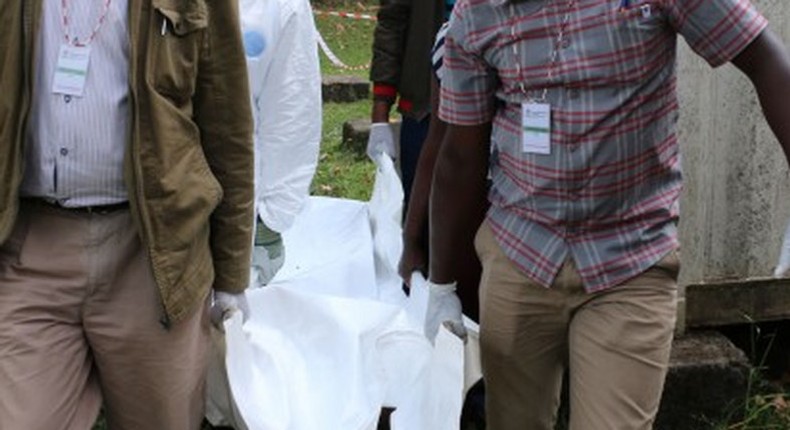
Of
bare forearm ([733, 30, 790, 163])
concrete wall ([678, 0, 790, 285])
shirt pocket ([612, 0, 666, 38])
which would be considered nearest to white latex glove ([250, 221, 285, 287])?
concrete wall ([678, 0, 790, 285])

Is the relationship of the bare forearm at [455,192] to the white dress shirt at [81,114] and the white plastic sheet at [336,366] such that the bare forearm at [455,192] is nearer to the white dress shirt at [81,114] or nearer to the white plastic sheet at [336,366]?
the white plastic sheet at [336,366]

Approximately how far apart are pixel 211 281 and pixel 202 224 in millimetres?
183

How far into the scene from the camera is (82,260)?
273 cm

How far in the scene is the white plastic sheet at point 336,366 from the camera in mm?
3174

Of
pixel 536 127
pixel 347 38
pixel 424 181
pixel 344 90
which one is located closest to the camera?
pixel 536 127

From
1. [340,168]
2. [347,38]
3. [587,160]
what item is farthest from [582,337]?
[347,38]

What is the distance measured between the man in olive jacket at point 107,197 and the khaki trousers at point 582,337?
0.71 meters

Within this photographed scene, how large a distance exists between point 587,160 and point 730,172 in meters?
1.61

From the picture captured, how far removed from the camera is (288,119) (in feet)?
13.8

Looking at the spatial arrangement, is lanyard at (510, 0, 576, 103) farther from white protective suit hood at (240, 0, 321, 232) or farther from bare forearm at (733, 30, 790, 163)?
white protective suit hood at (240, 0, 321, 232)

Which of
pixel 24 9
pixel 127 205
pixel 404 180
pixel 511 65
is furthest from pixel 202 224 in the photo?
pixel 404 180

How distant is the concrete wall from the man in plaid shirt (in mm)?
1391

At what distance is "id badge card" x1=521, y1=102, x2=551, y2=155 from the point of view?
8.92 feet

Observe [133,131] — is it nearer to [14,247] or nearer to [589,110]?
[14,247]
